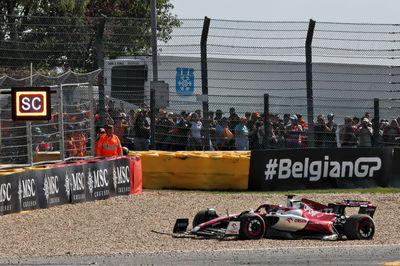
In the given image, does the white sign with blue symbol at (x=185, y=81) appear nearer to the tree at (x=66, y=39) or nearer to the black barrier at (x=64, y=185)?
the tree at (x=66, y=39)

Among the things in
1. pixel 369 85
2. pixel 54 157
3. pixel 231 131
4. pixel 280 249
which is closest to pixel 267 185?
pixel 231 131

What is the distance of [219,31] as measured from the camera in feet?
66.8

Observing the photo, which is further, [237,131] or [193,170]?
[237,131]

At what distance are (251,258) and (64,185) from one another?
644 centimetres

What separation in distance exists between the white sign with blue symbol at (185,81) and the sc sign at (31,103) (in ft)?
14.2

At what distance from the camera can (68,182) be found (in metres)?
17.0

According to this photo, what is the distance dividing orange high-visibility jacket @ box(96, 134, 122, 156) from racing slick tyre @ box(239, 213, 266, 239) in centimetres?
706

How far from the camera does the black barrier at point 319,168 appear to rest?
20047mm

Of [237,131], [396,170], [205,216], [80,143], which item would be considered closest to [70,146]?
[80,143]

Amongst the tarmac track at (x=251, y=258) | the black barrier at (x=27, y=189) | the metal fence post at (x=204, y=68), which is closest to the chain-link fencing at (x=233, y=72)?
the metal fence post at (x=204, y=68)

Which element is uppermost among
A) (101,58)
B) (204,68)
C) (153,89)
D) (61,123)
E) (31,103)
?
(101,58)

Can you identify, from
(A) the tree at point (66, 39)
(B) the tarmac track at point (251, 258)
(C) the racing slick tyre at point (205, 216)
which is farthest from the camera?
(A) the tree at point (66, 39)

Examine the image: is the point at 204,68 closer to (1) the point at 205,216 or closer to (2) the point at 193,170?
(2) the point at 193,170

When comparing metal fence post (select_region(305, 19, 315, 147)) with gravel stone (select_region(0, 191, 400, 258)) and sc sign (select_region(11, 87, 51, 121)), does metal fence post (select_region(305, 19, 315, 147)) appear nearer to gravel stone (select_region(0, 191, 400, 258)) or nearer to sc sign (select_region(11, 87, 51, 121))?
gravel stone (select_region(0, 191, 400, 258))
